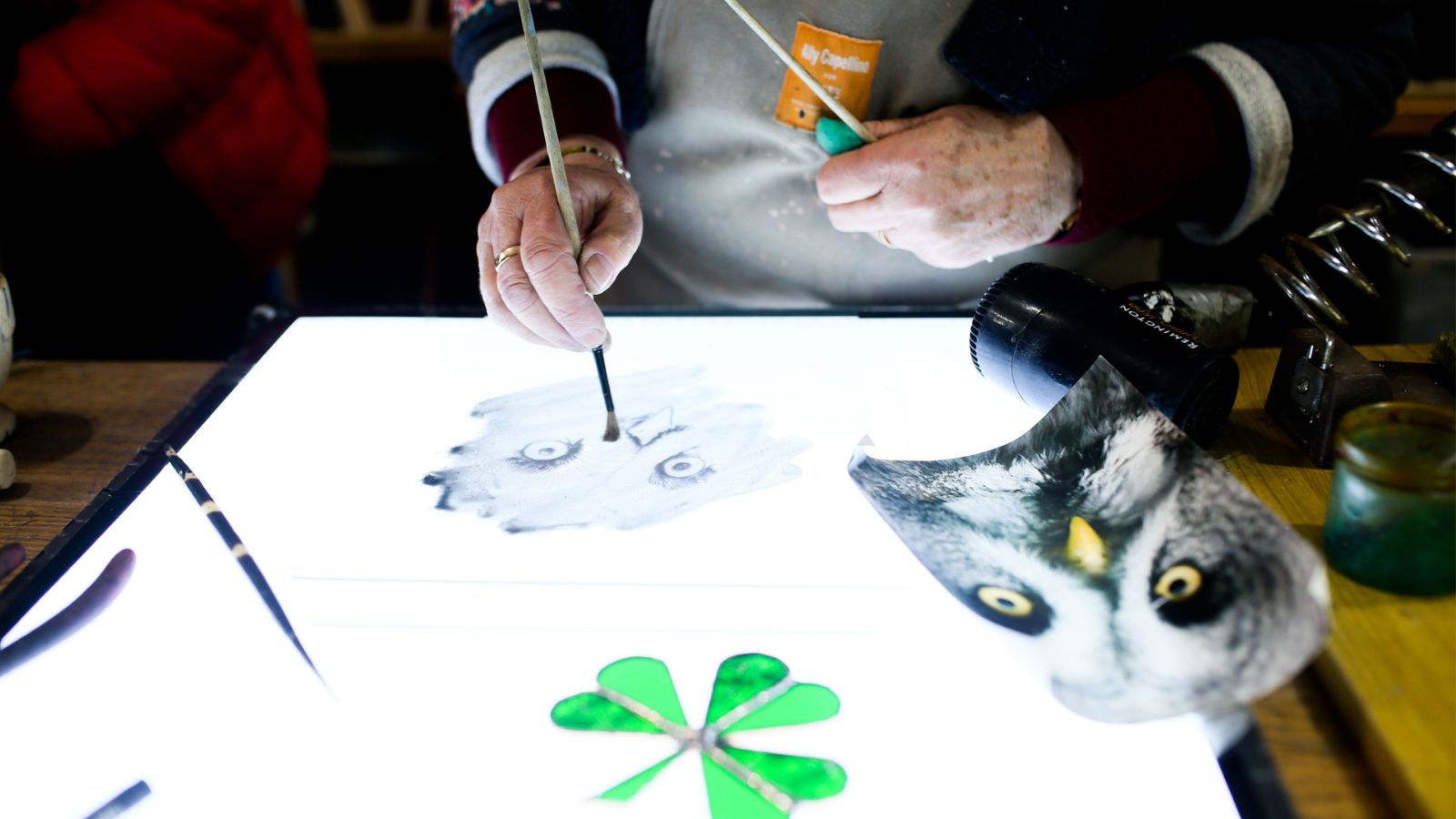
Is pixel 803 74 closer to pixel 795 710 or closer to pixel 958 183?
pixel 958 183

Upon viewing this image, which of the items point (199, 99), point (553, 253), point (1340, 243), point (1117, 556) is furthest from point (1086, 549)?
point (199, 99)

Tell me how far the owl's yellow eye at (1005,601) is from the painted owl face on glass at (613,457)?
20cm

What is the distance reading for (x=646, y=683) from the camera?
1.97ft

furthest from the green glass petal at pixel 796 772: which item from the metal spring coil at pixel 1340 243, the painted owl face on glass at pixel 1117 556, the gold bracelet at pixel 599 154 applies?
the gold bracelet at pixel 599 154

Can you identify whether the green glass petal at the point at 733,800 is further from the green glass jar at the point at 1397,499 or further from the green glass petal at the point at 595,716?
the green glass jar at the point at 1397,499

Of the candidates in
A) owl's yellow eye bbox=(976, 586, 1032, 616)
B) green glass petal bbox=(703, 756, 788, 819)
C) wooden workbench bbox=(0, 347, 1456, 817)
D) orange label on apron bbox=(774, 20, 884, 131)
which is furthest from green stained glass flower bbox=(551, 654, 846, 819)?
orange label on apron bbox=(774, 20, 884, 131)

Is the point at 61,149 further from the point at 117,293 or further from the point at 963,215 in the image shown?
the point at 963,215

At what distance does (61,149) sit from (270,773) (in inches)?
44.1

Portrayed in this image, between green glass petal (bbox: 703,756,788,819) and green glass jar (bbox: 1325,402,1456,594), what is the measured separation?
1.17 ft

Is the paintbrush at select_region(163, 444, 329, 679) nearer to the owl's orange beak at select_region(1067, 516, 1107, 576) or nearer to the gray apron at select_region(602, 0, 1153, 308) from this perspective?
the owl's orange beak at select_region(1067, 516, 1107, 576)

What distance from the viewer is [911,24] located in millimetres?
999

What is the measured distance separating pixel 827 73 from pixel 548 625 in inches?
25.1

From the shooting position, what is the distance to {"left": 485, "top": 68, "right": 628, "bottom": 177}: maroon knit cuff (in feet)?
3.35

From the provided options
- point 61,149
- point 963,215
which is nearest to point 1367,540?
point 963,215
